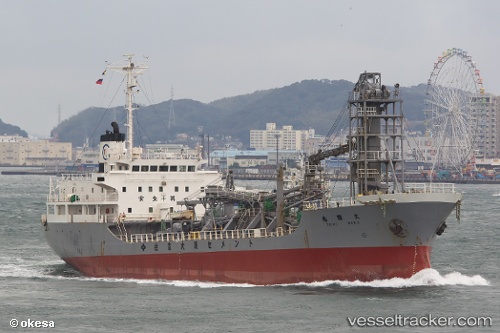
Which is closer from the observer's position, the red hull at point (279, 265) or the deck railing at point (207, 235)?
the red hull at point (279, 265)

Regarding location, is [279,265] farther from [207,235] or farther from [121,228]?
[121,228]

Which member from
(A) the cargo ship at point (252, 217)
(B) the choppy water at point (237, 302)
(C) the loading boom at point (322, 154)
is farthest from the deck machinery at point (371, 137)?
(B) the choppy water at point (237, 302)

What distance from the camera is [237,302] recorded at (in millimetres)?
37281

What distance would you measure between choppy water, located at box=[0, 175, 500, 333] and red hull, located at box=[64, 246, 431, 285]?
384 millimetres

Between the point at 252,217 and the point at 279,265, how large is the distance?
373 cm

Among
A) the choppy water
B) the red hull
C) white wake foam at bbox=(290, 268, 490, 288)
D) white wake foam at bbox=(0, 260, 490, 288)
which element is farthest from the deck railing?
white wake foam at bbox=(290, 268, 490, 288)

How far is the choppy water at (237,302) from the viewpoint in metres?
33.8

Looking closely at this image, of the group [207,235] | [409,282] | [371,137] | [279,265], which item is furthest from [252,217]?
[409,282]

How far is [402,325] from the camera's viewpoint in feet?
108

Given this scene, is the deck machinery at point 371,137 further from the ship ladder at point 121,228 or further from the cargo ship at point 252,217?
the ship ladder at point 121,228

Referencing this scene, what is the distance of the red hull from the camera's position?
3862cm

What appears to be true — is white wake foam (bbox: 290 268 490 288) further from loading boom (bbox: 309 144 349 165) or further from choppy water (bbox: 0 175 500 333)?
loading boom (bbox: 309 144 349 165)

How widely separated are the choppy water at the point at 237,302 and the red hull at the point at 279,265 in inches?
15.1

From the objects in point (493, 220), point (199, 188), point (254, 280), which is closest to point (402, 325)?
point (254, 280)
